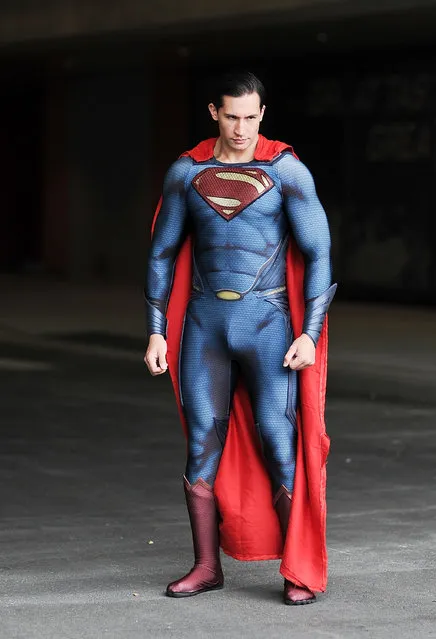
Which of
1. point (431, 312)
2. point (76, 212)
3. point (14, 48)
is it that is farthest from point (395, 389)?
point (76, 212)

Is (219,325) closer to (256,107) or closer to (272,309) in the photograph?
(272,309)

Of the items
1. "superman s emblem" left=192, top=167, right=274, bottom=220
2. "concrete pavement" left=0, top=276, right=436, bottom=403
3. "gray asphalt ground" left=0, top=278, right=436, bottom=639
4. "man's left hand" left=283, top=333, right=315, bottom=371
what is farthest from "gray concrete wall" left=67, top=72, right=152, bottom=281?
"man's left hand" left=283, top=333, right=315, bottom=371

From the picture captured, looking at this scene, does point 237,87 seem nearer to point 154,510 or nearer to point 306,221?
point 306,221

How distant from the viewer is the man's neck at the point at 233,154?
553 cm

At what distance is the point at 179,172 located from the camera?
18.4 feet

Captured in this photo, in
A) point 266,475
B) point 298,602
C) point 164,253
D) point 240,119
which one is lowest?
point 298,602

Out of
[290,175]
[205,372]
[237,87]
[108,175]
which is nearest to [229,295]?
[205,372]

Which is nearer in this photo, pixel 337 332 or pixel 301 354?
pixel 301 354

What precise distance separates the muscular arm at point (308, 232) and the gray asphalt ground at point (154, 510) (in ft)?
3.41

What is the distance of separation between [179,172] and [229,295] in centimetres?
48

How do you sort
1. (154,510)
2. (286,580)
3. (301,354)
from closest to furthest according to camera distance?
(301,354) < (286,580) < (154,510)

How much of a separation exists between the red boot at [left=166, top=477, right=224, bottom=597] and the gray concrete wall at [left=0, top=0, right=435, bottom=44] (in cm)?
1216

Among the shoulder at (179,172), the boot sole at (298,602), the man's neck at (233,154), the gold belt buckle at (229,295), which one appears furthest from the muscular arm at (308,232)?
the boot sole at (298,602)

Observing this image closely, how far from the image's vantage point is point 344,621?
17.3ft
